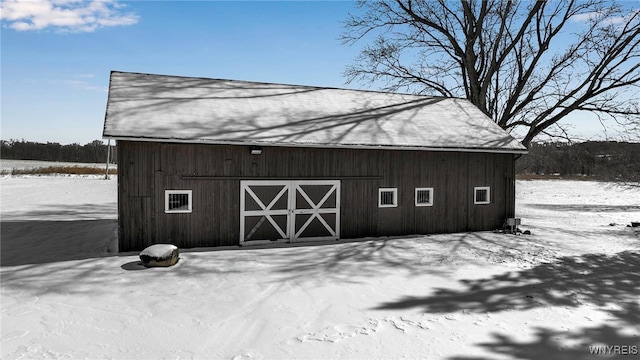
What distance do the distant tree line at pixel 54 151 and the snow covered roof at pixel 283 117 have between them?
45.7 m

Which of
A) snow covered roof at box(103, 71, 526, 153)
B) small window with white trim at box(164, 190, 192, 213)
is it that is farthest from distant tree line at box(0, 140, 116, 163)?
small window with white trim at box(164, 190, 192, 213)

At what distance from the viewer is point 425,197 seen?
→ 1288 centimetres

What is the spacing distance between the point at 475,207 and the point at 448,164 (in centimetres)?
176

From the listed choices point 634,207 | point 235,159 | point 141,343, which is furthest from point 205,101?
point 634,207

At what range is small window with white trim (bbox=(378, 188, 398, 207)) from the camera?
12258 millimetres

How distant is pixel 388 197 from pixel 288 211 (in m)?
3.10

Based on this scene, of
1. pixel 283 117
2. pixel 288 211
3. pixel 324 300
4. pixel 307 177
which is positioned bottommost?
pixel 324 300

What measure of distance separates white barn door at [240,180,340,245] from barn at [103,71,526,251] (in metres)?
0.03

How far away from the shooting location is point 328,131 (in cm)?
1182

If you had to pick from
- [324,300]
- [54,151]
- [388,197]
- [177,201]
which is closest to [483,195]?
[388,197]

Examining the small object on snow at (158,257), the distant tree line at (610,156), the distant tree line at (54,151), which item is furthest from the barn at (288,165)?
the distant tree line at (54,151)

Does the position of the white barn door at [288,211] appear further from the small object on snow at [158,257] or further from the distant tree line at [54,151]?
the distant tree line at [54,151]

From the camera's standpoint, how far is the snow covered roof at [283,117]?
10.4 meters

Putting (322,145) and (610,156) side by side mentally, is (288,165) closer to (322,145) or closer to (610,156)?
(322,145)
